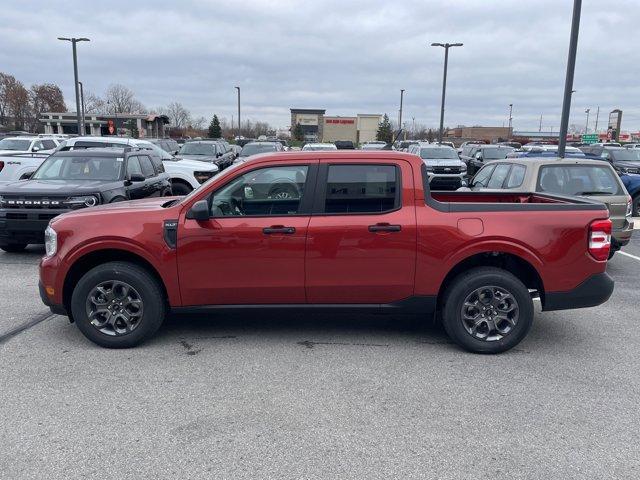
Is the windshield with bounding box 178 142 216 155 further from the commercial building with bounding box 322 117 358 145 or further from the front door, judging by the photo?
the commercial building with bounding box 322 117 358 145

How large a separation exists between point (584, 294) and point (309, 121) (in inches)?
3648

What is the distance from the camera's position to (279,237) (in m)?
4.80

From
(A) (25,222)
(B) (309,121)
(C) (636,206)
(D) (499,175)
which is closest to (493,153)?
(C) (636,206)

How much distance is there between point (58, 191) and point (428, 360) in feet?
21.4

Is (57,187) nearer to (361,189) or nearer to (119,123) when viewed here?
(361,189)

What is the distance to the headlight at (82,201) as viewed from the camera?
848 centimetres

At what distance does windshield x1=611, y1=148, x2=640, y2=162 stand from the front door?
1740 centimetres

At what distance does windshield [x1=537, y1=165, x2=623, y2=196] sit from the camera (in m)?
8.31

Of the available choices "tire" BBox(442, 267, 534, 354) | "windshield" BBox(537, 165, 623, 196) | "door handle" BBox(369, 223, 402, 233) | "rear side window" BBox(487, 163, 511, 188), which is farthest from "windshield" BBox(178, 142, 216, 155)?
"tire" BBox(442, 267, 534, 354)

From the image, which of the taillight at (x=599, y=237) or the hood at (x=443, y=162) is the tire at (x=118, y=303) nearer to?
the taillight at (x=599, y=237)

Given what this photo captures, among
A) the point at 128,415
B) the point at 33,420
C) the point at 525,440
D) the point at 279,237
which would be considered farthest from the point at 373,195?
the point at 33,420

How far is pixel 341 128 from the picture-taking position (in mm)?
85250

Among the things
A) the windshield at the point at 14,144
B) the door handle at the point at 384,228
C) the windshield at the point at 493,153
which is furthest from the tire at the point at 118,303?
the windshield at the point at 493,153

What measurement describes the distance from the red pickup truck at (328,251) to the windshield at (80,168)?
5068mm
